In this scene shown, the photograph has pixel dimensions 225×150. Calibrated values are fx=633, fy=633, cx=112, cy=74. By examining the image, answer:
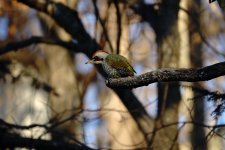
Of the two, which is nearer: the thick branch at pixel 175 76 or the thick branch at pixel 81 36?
the thick branch at pixel 175 76

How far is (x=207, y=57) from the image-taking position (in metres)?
14.0

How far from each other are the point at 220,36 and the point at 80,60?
5.87 metres

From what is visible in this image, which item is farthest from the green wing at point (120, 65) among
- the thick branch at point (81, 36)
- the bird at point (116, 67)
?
the thick branch at point (81, 36)

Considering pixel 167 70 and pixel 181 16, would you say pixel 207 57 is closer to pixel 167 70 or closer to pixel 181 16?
pixel 181 16

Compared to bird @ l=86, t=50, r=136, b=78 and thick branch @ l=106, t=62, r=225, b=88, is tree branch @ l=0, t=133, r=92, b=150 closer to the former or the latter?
bird @ l=86, t=50, r=136, b=78

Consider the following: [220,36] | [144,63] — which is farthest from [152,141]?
[144,63]

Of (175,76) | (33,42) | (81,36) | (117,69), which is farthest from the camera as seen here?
(33,42)

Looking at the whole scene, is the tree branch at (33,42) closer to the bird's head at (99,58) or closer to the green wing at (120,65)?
the bird's head at (99,58)

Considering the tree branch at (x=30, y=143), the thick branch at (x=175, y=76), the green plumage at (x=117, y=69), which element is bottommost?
the thick branch at (x=175, y=76)

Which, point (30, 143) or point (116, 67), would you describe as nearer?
point (116, 67)

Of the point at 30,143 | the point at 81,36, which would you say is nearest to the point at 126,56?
the point at 81,36

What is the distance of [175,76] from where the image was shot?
477 centimetres

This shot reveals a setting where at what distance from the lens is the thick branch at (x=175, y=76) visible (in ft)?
15.1

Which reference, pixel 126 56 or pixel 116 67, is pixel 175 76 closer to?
pixel 116 67
